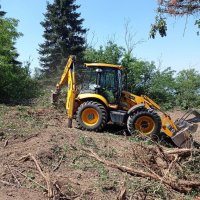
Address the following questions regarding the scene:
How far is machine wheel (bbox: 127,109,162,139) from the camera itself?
12.7 m

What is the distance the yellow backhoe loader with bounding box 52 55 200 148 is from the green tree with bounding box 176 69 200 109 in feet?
32.8

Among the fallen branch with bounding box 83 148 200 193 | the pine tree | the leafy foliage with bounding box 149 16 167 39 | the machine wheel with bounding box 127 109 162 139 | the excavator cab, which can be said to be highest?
the pine tree

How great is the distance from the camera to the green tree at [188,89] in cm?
2330

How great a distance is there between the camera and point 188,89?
78.7 ft

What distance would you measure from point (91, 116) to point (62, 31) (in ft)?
80.9

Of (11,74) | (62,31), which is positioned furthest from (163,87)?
(62,31)

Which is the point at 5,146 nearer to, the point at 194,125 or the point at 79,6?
the point at 194,125

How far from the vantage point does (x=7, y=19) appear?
20.9 metres

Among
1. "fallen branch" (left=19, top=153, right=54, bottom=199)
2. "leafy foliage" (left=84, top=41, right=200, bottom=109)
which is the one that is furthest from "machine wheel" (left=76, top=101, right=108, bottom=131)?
"leafy foliage" (left=84, top=41, right=200, bottom=109)

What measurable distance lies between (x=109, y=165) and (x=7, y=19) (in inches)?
554

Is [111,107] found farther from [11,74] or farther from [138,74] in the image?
[138,74]

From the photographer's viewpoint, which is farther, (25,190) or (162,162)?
(162,162)

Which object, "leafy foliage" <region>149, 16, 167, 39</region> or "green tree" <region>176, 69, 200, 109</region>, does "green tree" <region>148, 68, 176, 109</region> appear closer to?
"green tree" <region>176, 69, 200, 109</region>

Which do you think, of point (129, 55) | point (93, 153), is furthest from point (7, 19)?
point (93, 153)
